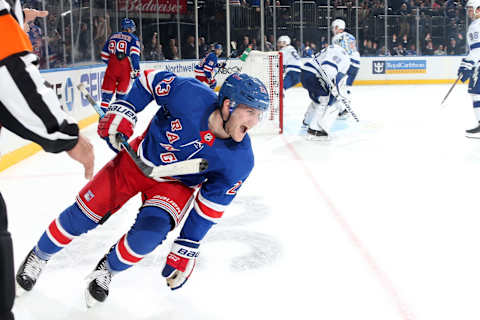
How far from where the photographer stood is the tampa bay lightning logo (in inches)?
547

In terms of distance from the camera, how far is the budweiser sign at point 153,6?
39.9 feet

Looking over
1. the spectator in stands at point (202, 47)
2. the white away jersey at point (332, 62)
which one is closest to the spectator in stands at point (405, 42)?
the spectator in stands at point (202, 47)

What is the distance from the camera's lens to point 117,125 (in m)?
1.99

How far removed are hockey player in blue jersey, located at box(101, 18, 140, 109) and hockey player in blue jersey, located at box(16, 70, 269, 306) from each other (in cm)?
492

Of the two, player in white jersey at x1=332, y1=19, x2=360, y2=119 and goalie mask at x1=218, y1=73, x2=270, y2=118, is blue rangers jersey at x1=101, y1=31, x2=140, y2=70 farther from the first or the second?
goalie mask at x1=218, y1=73, x2=270, y2=118

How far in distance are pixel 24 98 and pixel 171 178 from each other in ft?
3.56

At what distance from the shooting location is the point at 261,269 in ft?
7.89

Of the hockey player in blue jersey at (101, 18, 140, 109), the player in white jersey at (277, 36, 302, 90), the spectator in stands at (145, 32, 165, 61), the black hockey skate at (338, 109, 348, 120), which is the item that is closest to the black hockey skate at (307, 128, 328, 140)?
the player in white jersey at (277, 36, 302, 90)

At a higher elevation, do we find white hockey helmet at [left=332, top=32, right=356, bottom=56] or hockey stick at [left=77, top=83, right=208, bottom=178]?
white hockey helmet at [left=332, top=32, right=356, bottom=56]

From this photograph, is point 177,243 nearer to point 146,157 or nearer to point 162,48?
point 146,157

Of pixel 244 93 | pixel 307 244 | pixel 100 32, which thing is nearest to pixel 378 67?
pixel 100 32

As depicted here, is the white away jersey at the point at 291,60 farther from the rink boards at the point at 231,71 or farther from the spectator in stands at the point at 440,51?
the spectator in stands at the point at 440,51

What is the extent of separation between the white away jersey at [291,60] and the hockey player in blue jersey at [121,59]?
2.08m

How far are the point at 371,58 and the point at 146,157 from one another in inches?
501
